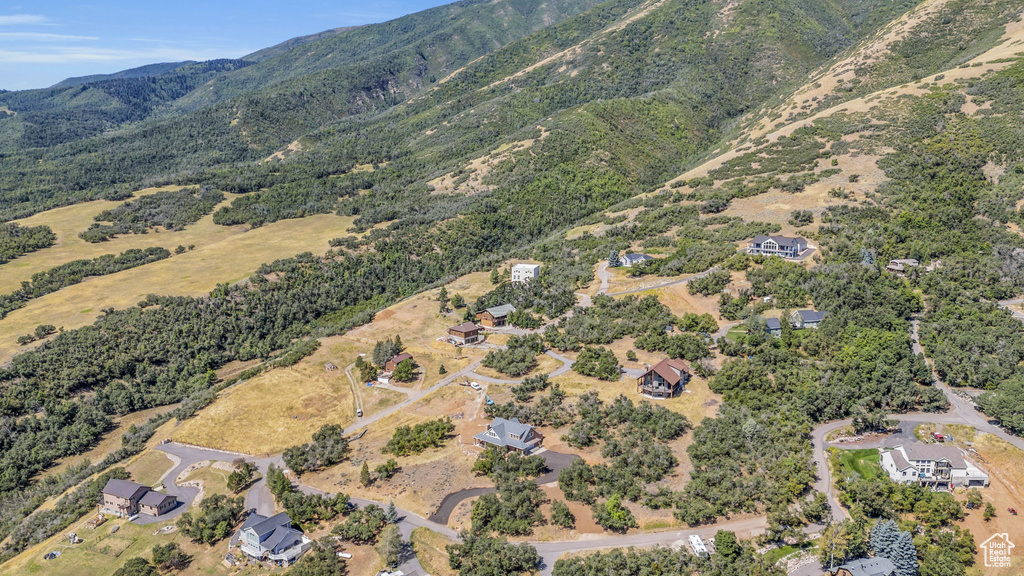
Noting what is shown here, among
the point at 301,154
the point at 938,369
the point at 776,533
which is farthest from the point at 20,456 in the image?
the point at 301,154

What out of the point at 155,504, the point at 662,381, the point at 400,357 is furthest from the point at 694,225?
the point at 155,504

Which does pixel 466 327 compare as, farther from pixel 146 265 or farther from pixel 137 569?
pixel 146 265

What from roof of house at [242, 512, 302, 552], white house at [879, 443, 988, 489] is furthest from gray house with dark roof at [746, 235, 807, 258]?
roof of house at [242, 512, 302, 552]

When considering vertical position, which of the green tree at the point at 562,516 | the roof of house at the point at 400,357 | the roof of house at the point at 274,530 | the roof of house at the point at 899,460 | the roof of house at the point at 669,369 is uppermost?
the roof of house at the point at 400,357

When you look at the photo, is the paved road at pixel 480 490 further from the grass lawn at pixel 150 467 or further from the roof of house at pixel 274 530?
the grass lawn at pixel 150 467

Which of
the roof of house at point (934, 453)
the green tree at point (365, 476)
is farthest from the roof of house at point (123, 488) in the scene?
the roof of house at point (934, 453)

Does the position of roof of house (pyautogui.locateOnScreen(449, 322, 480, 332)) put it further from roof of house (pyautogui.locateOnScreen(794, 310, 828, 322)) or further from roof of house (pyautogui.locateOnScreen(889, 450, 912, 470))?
roof of house (pyautogui.locateOnScreen(889, 450, 912, 470))
